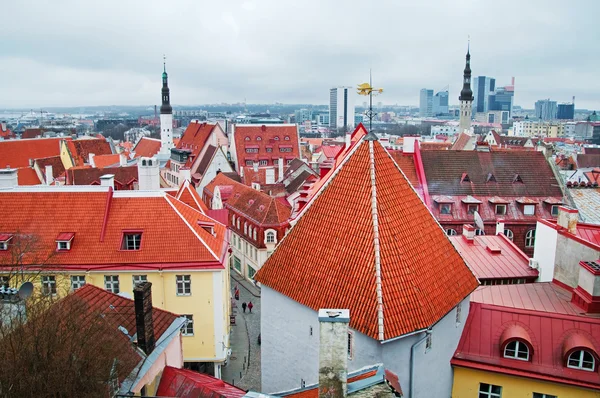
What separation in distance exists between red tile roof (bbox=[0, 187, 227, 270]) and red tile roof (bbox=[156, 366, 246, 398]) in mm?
8450

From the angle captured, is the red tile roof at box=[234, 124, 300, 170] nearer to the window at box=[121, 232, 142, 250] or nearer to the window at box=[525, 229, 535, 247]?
the window at box=[525, 229, 535, 247]

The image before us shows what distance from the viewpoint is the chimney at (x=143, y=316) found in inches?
611

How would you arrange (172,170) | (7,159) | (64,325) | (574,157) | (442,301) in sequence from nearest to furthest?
(64,325), (442,301), (7,159), (172,170), (574,157)

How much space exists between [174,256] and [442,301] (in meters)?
13.2

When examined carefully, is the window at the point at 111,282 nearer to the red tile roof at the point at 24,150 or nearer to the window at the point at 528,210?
the window at the point at 528,210

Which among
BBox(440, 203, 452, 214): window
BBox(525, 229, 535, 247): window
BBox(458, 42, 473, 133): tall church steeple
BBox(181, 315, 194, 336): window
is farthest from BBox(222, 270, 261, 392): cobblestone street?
BBox(458, 42, 473, 133): tall church steeple

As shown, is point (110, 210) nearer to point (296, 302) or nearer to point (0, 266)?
point (0, 266)

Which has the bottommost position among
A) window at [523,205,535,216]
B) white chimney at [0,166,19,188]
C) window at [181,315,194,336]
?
→ window at [181,315,194,336]

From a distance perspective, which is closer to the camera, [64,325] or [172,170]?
[64,325]

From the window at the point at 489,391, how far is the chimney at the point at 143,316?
36.3ft

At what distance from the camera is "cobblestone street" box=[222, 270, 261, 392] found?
87.9ft

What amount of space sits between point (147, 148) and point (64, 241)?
6307cm

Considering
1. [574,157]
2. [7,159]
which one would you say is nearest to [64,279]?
[7,159]

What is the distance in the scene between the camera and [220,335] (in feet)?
84.7
